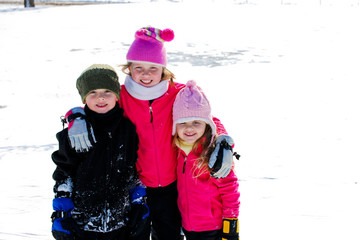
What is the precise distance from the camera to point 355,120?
17.1 ft

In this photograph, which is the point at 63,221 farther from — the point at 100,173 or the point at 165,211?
the point at 165,211

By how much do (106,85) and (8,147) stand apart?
9.39 ft

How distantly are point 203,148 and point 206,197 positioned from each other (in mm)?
311

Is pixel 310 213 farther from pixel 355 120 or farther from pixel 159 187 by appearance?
pixel 355 120

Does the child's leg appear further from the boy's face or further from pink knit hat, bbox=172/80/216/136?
the boy's face

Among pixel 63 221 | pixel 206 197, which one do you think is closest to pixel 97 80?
pixel 63 221

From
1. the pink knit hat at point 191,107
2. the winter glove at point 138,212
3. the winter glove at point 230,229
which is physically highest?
the pink knit hat at point 191,107

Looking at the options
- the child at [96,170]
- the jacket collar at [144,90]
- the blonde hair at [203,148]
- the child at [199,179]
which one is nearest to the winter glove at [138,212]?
the child at [96,170]

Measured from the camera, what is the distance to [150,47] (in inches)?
89.7

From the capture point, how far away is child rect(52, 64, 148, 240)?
205 centimetres

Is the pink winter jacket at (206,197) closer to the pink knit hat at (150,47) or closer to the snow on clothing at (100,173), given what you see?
the snow on clothing at (100,173)

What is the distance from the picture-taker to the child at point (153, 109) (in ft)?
7.38

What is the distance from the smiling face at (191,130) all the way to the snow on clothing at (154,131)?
0.13 metres

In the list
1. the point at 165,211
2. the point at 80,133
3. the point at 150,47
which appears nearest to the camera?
the point at 80,133
